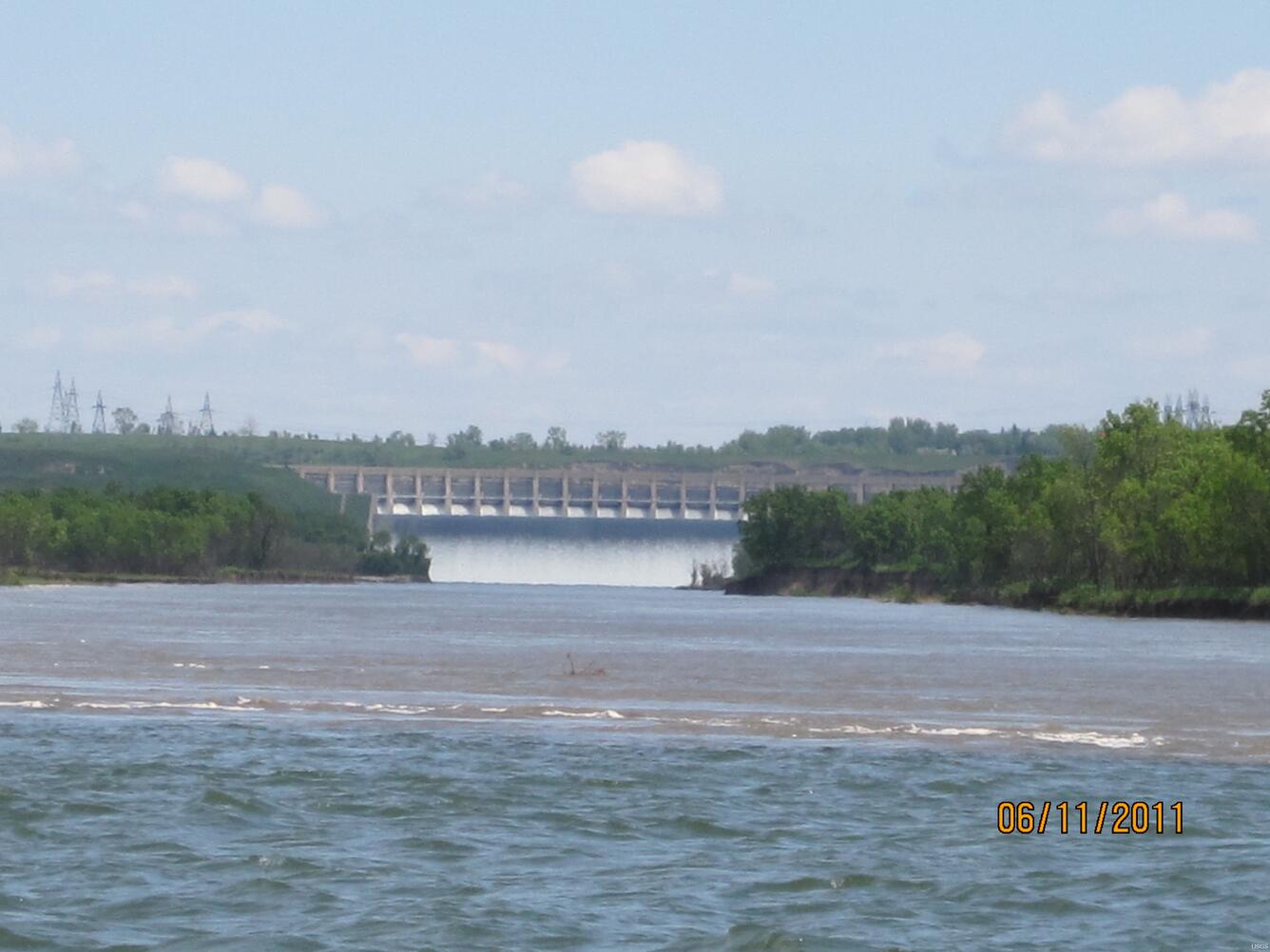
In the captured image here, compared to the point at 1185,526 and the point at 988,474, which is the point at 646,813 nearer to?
the point at 1185,526

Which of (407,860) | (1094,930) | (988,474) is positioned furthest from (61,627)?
(988,474)

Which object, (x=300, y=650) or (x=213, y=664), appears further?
(x=300, y=650)

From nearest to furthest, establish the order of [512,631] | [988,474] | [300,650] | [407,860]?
[407,860]
[300,650]
[512,631]
[988,474]

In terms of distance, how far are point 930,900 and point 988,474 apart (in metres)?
161

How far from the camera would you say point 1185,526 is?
109 meters
